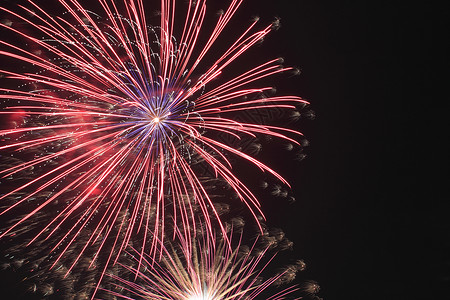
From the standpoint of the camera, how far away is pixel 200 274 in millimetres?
5910

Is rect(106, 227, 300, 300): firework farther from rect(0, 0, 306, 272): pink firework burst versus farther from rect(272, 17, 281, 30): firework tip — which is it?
rect(272, 17, 281, 30): firework tip

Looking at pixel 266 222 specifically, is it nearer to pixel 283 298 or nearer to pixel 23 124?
pixel 283 298

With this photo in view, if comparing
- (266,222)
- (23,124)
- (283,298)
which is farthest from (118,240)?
(283,298)

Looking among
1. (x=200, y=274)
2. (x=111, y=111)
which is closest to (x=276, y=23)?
(x=111, y=111)

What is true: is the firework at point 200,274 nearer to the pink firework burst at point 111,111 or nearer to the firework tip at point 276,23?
the pink firework burst at point 111,111

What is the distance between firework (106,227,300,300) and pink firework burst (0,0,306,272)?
78 centimetres

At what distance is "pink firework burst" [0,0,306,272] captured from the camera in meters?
4.79

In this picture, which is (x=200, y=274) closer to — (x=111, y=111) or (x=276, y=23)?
(x=111, y=111)

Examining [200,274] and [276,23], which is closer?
[200,274]

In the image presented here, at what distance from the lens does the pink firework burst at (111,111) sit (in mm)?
4793

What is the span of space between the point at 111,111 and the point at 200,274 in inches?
124

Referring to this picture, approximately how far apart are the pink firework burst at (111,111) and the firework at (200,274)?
78cm

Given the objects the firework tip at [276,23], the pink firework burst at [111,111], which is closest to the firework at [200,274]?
the pink firework burst at [111,111]

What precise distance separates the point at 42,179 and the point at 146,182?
1658 mm
